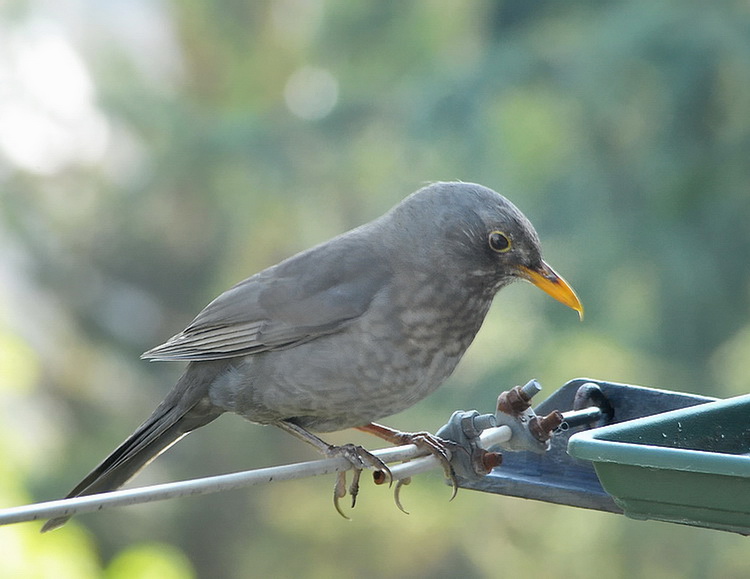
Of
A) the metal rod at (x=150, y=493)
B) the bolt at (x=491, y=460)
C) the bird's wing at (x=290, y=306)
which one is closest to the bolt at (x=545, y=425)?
the bolt at (x=491, y=460)

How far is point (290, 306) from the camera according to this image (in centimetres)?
349

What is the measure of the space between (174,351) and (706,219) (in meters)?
3.92

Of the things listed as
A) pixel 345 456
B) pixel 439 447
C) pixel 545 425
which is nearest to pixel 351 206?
pixel 345 456

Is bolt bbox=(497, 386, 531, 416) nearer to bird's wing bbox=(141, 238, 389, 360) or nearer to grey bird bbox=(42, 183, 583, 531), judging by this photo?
grey bird bbox=(42, 183, 583, 531)

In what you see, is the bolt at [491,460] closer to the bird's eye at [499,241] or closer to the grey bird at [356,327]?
the grey bird at [356,327]

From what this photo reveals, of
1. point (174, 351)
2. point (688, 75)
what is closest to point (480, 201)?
point (174, 351)

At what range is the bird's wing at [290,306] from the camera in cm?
339

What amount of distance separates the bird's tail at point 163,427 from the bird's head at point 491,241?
35.3 inches

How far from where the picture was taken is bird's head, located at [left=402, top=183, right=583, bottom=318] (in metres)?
3.33

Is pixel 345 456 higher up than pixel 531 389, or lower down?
lower down

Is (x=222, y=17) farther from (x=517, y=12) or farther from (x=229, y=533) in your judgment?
(x=229, y=533)

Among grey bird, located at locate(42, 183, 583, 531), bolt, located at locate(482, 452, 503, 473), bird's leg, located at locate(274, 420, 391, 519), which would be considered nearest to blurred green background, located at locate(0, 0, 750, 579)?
grey bird, located at locate(42, 183, 583, 531)

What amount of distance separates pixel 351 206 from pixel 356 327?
4716 millimetres

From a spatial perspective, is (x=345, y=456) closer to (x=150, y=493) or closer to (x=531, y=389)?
(x=531, y=389)
